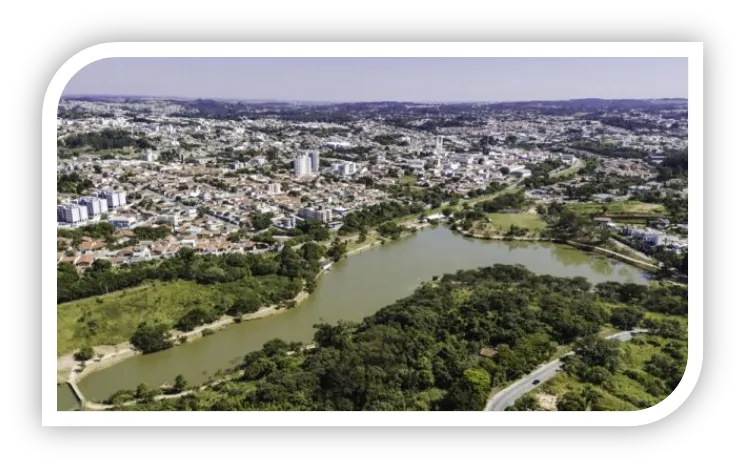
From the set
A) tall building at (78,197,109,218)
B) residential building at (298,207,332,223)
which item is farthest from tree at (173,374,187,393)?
residential building at (298,207,332,223)

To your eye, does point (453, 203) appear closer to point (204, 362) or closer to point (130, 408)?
point (204, 362)

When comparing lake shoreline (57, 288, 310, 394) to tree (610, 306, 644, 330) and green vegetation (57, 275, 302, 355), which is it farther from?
tree (610, 306, 644, 330)

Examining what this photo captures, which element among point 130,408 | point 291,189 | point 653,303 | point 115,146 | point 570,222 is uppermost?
point 115,146

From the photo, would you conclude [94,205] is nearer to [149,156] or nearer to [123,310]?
[123,310]

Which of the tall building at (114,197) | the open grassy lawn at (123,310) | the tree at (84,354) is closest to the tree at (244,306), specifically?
the open grassy lawn at (123,310)

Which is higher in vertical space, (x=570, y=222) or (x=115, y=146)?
(x=115, y=146)

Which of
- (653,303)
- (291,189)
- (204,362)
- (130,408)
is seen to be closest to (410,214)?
(291,189)

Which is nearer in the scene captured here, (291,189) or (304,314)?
(304,314)

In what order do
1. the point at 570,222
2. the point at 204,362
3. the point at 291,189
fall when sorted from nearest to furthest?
the point at 204,362, the point at 570,222, the point at 291,189

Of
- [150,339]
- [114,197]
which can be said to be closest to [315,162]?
[114,197]
